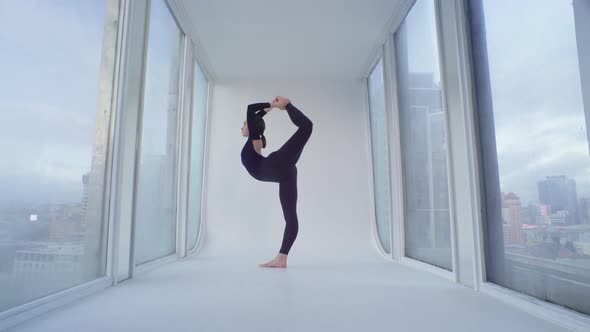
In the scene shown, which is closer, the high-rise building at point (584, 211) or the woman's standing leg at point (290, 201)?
the high-rise building at point (584, 211)

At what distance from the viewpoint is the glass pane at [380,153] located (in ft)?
13.6

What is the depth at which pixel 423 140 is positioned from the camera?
2.95m

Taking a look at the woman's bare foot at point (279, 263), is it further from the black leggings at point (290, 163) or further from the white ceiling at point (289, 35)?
the white ceiling at point (289, 35)

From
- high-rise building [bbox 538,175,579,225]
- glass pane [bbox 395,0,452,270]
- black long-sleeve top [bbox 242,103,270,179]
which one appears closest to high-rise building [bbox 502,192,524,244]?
high-rise building [bbox 538,175,579,225]

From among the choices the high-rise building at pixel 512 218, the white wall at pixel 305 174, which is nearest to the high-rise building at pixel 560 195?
the high-rise building at pixel 512 218

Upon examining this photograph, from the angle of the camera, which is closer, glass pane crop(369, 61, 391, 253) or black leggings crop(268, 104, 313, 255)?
black leggings crop(268, 104, 313, 255)

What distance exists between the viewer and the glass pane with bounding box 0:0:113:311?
1.40 meters

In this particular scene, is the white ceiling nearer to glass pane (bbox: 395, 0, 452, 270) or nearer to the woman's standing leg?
glass pane (bbox: 395, 0, 452, 270)

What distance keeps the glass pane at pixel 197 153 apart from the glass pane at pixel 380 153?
7.22ft

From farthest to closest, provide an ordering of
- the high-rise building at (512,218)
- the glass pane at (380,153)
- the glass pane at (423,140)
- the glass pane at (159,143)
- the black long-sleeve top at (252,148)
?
the glass pane at (380,153)
the black long-sleeve top at (252,148)
the glass pane at (159,143)
the glass pane at (423,140)
the high-rise building at (512,218)

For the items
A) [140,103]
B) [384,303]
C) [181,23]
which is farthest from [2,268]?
[181,23]

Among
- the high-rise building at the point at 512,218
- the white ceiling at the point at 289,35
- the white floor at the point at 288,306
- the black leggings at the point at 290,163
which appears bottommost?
the white floor at the point at 288,306

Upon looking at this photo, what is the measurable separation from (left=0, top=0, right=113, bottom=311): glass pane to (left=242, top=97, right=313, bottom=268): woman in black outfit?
4.28ft

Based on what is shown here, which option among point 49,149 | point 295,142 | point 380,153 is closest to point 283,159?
point 295,142
